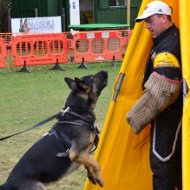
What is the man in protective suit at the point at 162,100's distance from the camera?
466cm

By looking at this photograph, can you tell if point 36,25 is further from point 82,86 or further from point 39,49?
point 82,86

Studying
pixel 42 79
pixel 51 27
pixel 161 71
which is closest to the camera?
pixel 161 71

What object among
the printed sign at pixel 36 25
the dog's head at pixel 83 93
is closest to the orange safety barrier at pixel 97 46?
the printed sign at pixel 36 25

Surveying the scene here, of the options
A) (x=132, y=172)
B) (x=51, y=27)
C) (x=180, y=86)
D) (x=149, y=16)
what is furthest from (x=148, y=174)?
(x=51, y=27)

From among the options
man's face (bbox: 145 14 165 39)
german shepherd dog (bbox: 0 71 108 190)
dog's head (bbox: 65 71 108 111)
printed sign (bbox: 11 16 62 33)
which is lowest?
german shepherd dog (bbox: 0 71 108 190)

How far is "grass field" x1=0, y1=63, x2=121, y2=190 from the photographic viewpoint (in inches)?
284

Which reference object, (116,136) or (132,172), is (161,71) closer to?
(116,136)

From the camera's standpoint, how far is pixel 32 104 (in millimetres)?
11047

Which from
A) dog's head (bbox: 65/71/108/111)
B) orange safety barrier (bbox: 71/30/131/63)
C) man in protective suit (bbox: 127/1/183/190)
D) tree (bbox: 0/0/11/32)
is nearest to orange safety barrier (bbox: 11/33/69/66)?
orange safety barrier (bbox: 71/30/131/63)

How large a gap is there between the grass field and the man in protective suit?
114 centimetres

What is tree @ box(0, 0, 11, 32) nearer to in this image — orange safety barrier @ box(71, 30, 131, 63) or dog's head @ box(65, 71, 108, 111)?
orange safety barrier @ box(71, 30, 131, 63)

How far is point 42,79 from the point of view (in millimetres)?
14414

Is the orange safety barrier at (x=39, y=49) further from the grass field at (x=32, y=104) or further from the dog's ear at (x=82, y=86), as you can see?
the dog's ear at (x=82, y=86)

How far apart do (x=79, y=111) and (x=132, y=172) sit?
892mm
